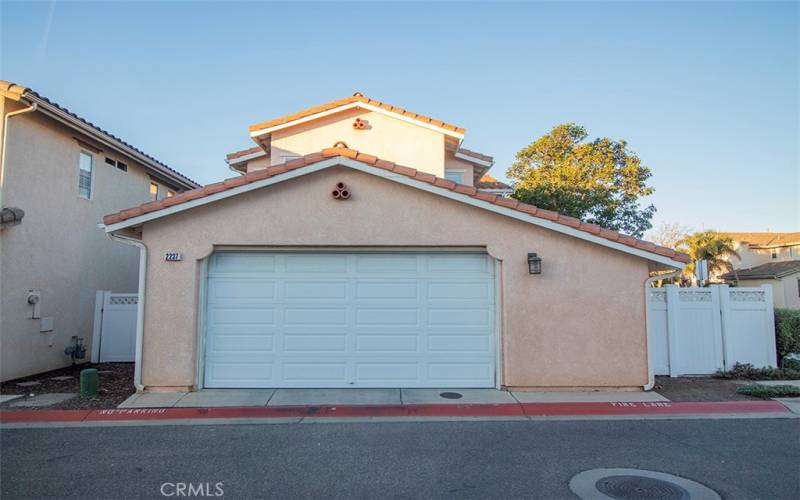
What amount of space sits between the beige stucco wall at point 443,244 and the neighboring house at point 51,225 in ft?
12.0

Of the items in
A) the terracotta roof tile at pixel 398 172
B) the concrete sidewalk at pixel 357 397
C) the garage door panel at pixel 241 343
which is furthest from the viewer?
the garage door panel at pixel 241 343

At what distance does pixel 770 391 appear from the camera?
8.47 meters

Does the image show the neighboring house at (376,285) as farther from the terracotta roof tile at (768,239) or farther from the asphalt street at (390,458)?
the terracotta roof tile at (768,239)

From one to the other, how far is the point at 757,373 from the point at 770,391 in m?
1.66

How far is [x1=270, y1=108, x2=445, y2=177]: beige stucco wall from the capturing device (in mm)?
13836

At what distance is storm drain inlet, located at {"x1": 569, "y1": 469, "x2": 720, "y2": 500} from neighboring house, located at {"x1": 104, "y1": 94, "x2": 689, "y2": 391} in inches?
141

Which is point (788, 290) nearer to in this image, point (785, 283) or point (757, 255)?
point (785, 283)

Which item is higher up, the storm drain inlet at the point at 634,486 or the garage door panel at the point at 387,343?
the garage door panel at the point at 387,343

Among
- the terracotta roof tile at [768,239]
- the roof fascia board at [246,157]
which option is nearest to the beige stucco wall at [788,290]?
the terracotta roof tile at [768,239]

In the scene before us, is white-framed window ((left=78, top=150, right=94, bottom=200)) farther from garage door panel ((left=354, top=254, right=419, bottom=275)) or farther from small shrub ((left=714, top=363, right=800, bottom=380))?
small shrub ((left=714, top=363, right=800, bottom=380))

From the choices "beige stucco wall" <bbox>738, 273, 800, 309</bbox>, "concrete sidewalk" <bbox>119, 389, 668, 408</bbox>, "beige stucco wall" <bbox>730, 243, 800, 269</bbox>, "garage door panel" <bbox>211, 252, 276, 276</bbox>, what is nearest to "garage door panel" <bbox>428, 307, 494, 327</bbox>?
"concrete sidewalk" <bbox>119, 389, 668, 408</bbox>

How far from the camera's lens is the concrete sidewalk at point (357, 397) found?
8.05 metres

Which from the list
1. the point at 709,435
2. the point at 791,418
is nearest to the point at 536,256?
the point at 709,435

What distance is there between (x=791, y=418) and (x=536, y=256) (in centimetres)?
428
